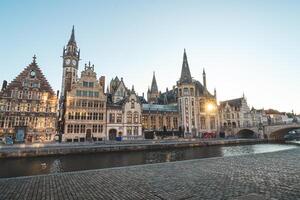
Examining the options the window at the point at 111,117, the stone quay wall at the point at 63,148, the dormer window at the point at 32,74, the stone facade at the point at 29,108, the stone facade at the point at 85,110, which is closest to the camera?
the stone quay wall at the point at 63,148

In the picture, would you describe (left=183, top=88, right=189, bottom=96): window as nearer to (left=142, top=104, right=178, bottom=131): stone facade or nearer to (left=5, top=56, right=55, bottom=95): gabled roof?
(left=142, top=104, right=178, bottom=131): stone facade

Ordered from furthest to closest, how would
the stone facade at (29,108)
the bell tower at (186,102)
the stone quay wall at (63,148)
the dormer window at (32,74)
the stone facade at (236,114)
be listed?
the stone facade at (236,114), the bell tower at (186,102), the dormer window at (32,74), the stone facade at (29,108), the stone quay wall at (63,148)

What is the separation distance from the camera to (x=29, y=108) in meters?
40.8

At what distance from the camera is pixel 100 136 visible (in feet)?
158

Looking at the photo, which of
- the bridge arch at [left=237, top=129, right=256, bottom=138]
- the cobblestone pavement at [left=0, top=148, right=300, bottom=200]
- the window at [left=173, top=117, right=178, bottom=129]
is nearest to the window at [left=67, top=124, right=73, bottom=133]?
→ the window at [left=173, top=117, right=178, bottom=129]

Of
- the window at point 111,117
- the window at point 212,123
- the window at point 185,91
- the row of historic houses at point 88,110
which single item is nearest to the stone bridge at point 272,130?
the window at point 212,123

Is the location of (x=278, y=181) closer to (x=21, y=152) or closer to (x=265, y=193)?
(x=265, y=193)

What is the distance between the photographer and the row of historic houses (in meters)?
40.0

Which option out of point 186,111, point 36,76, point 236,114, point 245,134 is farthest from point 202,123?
point 36,76

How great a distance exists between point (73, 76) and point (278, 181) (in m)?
64.0

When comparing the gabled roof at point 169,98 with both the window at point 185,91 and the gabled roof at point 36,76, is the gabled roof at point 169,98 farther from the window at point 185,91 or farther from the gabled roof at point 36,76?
the gabled roof at point 36,76

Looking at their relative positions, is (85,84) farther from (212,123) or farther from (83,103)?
(212,123)

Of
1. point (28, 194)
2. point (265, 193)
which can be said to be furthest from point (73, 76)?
point (265, 193)

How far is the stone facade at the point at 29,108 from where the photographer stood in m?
38.5
